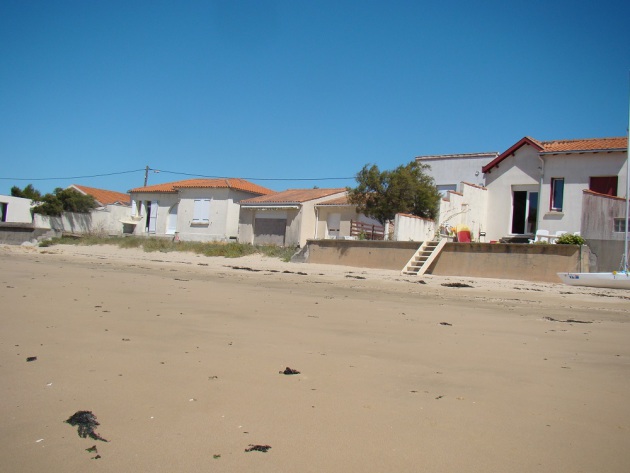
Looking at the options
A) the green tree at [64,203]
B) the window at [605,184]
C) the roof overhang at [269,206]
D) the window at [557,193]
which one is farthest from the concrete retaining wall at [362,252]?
the green tree at [64,203]

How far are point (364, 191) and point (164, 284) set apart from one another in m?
11.9

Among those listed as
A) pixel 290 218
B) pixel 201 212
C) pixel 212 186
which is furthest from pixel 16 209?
pixel 290 218

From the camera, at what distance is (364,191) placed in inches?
856

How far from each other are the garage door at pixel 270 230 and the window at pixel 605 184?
54.7 ft

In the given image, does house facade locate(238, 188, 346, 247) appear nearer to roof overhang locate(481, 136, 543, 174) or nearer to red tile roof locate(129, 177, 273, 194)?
red tile roof locate(129, 177, 273, 194)

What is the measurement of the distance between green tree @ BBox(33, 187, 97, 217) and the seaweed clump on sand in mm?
39573

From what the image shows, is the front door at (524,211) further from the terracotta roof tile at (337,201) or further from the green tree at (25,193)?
the green tree at (25,193)

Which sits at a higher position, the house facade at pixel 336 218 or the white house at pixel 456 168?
the white house at pixel 456 168

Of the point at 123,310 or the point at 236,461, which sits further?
the point at 123,310

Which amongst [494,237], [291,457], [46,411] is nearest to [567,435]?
[291,457]

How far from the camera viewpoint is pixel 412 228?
725 inches

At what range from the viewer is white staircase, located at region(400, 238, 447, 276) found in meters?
A: 15.9

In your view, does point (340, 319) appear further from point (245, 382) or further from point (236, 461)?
point (236, 461)

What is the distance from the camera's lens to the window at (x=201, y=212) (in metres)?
34.0
